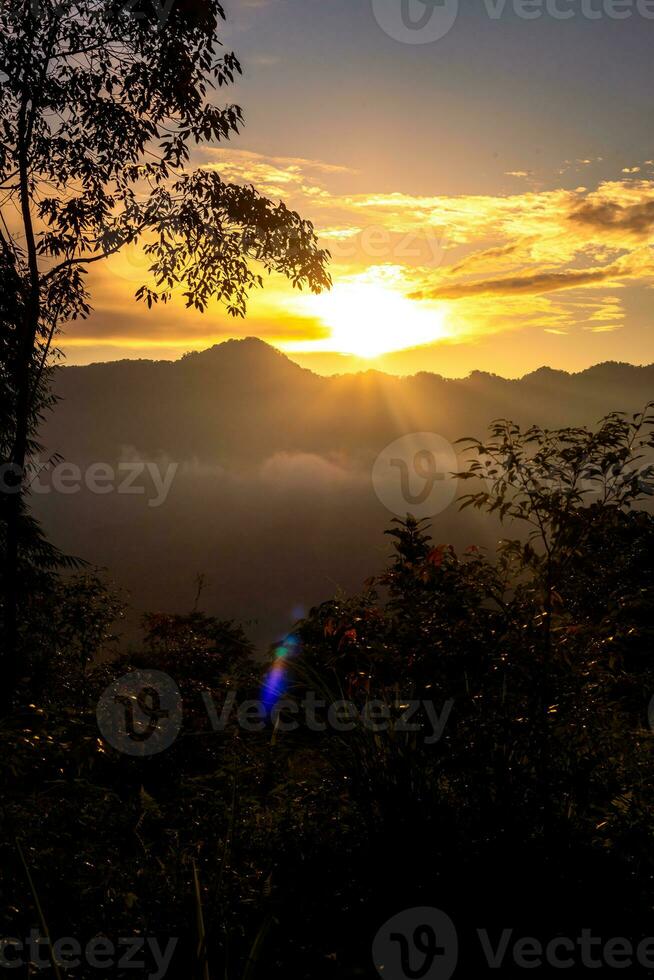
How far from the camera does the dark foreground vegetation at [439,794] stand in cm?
389

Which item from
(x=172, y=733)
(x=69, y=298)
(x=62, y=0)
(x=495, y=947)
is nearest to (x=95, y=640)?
(x=69, y=298)

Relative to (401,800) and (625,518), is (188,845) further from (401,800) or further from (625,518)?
(625,518)

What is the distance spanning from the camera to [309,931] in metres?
3.87

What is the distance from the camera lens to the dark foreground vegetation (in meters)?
3.89

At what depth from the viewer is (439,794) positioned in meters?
4.71

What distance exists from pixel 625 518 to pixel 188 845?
3.48 m

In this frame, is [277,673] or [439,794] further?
[277,673]
